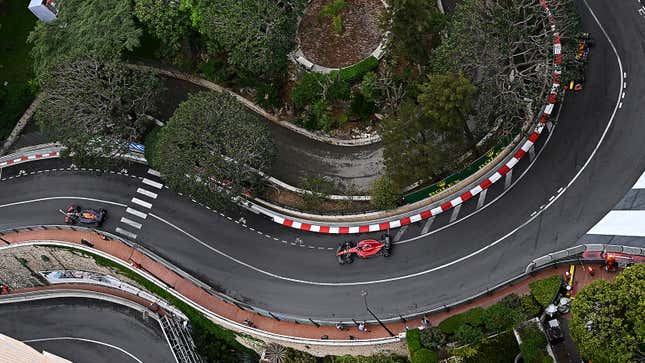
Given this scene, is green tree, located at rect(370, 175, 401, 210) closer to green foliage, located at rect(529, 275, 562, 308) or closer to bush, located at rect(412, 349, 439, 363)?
bush, located at rect(412, 349, 439, 363)

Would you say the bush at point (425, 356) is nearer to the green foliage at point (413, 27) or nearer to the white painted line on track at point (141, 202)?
the green foliage at point (413, 27)

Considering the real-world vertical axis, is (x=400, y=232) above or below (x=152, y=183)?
below

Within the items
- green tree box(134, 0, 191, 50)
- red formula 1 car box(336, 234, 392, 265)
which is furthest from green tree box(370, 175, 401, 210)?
green tree box(134, 0, 191, 50)

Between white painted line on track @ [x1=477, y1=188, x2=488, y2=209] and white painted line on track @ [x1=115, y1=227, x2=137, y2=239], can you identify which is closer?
white painted line on track @ [x1=477, y1=188, x2=488, y2=209]

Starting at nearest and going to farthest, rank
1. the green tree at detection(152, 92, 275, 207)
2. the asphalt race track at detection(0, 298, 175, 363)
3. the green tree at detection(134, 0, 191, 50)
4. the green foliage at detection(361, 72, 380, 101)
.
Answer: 1. the green tree at detection(152, 92, 275, 207)
2. the green foliage at detection(361, 72, 380, 101)
3. the asphalt race track at detection(0, 298, 175, 363)
4. the green tree at detection(134, 0, 191, 50)

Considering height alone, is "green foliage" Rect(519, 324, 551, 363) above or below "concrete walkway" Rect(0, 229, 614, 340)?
below

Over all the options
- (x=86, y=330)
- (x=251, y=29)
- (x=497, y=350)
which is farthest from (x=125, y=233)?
(x=497, y=350)

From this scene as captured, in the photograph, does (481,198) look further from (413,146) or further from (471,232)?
(413,146)

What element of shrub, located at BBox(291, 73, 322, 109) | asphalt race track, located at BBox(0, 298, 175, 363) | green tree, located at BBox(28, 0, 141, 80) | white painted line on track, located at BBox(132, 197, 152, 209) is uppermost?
green tree, located at BBox(28, 0, 141, 80)
